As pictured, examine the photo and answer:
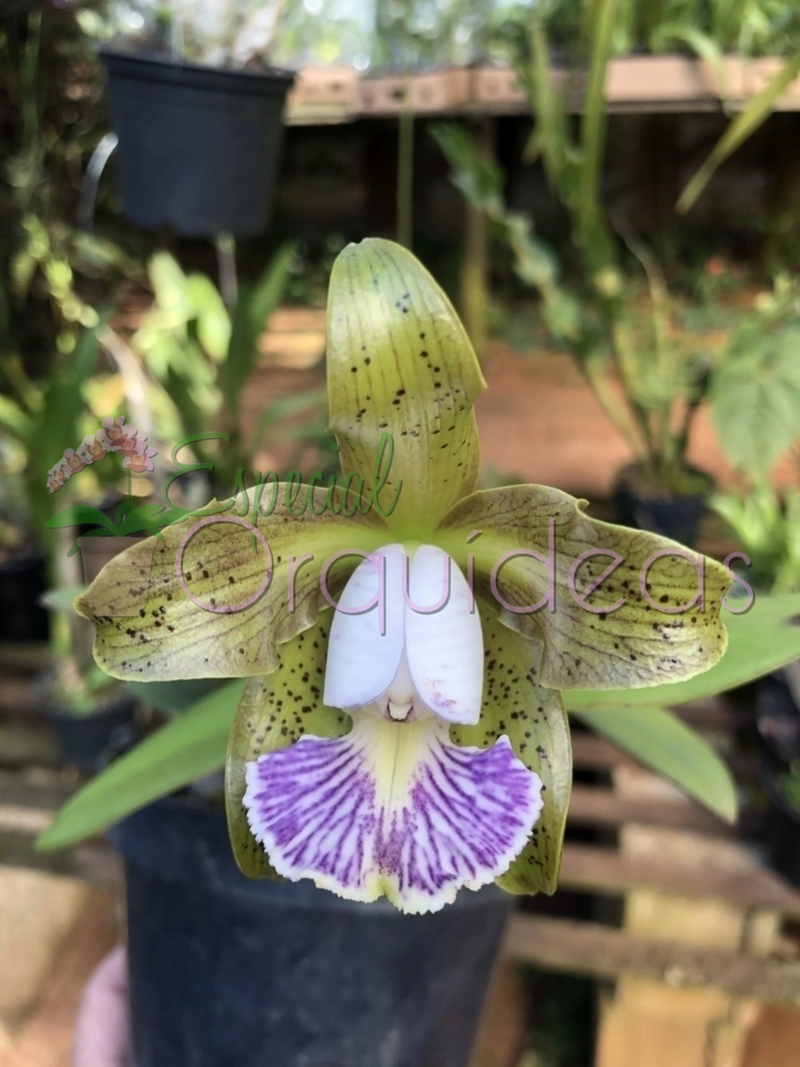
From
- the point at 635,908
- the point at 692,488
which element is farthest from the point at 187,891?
the point at 692,488

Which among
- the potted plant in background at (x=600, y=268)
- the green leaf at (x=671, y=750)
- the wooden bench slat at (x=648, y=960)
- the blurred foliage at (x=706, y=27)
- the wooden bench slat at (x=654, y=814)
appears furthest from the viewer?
the blurred foliage at (x=706, y=27)

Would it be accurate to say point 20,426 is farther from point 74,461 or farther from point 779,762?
point 779,762

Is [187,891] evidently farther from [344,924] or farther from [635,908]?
[635,908]

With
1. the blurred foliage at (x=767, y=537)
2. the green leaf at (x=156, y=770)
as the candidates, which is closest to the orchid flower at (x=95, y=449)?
the green leaf at (x=156, y=770)

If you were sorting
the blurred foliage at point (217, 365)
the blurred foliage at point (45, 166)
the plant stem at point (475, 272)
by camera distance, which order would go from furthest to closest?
the blurred foliage at point (45, 166), the plant stem at point (475, 272), the blurred foliage at point (217, 365)

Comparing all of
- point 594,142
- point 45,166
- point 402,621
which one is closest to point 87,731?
point 402,621

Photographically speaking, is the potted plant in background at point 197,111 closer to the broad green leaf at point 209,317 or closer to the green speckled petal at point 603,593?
the broad green leaf at point 209,317

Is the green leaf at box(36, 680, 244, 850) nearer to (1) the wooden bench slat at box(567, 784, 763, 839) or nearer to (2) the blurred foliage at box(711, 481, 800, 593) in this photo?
(1) the wooden bench slat at box(567, 784, 763, 839)
